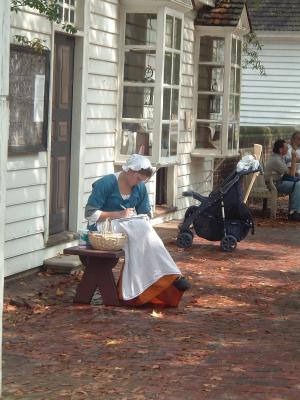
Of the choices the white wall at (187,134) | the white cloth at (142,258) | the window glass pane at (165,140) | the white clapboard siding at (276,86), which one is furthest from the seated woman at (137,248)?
the white clapboard siding at (276,86)

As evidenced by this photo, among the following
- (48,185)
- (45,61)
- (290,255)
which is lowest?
(290,255)

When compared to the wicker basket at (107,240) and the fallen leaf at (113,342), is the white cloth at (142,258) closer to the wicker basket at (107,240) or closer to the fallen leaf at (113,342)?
the wicker basket at (107,240)

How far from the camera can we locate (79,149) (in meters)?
12.2

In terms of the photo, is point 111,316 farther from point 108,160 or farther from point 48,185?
point 108,160

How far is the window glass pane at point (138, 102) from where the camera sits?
1410cm

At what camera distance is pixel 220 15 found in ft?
57.3

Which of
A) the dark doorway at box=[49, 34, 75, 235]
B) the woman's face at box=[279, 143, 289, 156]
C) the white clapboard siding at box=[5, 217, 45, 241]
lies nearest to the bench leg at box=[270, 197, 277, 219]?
the woman's face at box=[279, 143, 289, 156]

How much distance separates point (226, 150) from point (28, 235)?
280 inches

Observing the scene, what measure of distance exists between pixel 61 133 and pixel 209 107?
6.12m

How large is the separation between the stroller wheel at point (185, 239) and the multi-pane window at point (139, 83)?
1.32 metres

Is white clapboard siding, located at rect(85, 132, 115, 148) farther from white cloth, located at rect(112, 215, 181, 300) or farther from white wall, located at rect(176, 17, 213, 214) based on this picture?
white cloth, located at rect(112, 215, 181, 300)

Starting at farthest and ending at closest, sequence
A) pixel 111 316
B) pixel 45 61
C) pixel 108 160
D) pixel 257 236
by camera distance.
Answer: pixel 257 236
pixel 108 160
pixel 45 61
pixel 111 316

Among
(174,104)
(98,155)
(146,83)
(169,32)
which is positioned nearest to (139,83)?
(146,83)

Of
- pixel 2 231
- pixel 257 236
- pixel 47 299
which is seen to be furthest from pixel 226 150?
pixel 2 231
